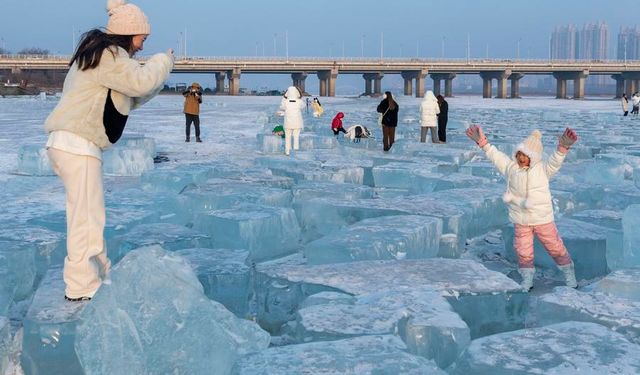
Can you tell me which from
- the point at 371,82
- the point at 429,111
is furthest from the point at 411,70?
the point at 429,111

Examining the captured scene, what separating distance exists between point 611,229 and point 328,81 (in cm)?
7642

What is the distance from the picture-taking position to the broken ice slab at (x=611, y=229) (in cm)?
508

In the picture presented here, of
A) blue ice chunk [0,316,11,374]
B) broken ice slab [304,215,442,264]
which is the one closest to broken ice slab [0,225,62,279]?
blue ice chunk [0,316,11,374]

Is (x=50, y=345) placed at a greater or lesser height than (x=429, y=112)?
lesser

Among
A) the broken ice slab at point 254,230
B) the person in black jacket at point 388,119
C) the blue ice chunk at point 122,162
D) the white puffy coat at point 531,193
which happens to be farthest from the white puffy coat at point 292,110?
the white puffy coat at point 531,193

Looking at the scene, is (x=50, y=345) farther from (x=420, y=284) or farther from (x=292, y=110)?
(x=292, y=110)

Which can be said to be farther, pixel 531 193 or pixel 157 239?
pixel 157 239

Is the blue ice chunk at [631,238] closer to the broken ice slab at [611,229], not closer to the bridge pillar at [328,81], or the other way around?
the broken ice slab at [611,229]

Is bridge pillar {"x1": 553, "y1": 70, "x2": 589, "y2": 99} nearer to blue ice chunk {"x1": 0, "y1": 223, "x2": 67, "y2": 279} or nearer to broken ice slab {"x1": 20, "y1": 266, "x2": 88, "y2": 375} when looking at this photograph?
blue ice chunk {"x1": 0, "y1": 223, "x2": 67, "y2": 279}

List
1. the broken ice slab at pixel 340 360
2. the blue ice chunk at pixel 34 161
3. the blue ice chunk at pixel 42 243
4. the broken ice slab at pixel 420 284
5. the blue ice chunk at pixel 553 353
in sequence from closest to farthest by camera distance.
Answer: the broken ice slab at pixel 340 360 → the blue ice chunk at pixel 553 353 → the broken ice slab at pixel 420 284 → the blue ice chunk at pixel 42 243 → the blue ice chunk at pixel 34 161

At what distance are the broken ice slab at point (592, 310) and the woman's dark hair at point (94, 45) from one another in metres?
2.52

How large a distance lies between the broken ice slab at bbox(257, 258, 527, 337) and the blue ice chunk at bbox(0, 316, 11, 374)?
1409 mm

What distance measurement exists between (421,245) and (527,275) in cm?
78

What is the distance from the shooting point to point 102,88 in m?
3.32
